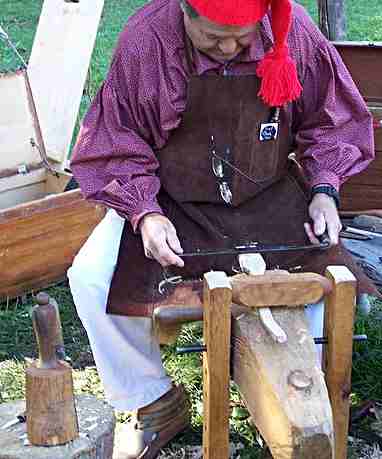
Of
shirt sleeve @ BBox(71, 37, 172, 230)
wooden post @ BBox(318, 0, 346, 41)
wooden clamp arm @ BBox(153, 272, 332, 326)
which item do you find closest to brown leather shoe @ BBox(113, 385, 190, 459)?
shirt sleeve @ BBox(71, 37, 172, 230)

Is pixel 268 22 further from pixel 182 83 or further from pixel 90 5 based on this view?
pixel 90 5

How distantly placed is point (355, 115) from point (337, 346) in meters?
1.04

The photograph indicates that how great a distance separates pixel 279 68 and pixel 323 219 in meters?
0.48

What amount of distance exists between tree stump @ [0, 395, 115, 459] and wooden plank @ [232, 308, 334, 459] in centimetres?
42

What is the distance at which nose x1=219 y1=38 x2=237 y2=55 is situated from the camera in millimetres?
2545

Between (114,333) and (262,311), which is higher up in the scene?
(262,311)

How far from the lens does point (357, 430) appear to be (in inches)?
124

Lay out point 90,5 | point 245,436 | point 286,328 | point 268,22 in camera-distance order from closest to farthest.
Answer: point 286,328, point 268,22, point 245,436, point 90,5

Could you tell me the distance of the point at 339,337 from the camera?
84.9 inches

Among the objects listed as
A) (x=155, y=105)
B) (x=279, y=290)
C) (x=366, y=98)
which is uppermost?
(x=155, y=105)

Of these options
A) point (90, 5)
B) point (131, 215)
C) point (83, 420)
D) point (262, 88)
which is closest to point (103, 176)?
point (131, 215)

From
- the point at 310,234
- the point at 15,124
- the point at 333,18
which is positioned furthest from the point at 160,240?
the point at 333,18

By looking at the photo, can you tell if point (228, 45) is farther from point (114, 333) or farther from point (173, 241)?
point (114, 333)

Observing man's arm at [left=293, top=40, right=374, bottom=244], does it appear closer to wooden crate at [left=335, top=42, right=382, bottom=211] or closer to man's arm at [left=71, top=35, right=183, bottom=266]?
man's arm at [left=71, top=35, right=183, bottom=266]
